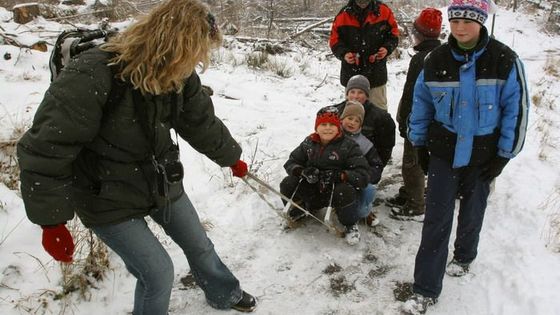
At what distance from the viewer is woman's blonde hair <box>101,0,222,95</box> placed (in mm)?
2041

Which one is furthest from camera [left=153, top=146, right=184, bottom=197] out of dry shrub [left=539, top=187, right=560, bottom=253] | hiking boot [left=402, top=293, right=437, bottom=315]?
dry shrub [left=539, top=187, right=560, bottom=253]

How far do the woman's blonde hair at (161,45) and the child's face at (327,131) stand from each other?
1.99 metres

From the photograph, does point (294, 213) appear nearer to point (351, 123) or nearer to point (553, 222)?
point (351, 123)

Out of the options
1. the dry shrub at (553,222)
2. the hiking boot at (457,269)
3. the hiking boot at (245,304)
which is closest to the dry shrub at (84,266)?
the hiking boot at (245,304)

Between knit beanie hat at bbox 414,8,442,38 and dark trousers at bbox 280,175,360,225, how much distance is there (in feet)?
4.99

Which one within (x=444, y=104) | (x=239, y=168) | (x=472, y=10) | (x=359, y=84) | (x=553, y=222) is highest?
(x=472, y=10)

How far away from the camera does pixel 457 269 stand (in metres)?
3.52

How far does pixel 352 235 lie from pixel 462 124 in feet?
5.23

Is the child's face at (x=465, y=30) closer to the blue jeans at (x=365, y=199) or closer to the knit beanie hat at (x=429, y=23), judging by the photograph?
the knit beanie hat at (x=429, y=23)

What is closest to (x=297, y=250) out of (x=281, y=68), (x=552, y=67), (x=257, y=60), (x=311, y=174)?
(x=311, y=174)

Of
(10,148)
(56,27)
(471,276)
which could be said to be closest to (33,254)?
(10,148)

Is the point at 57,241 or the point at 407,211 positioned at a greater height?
the point at 57,241

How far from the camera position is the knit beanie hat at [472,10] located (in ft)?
8.43

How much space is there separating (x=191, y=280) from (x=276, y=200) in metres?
1.44
